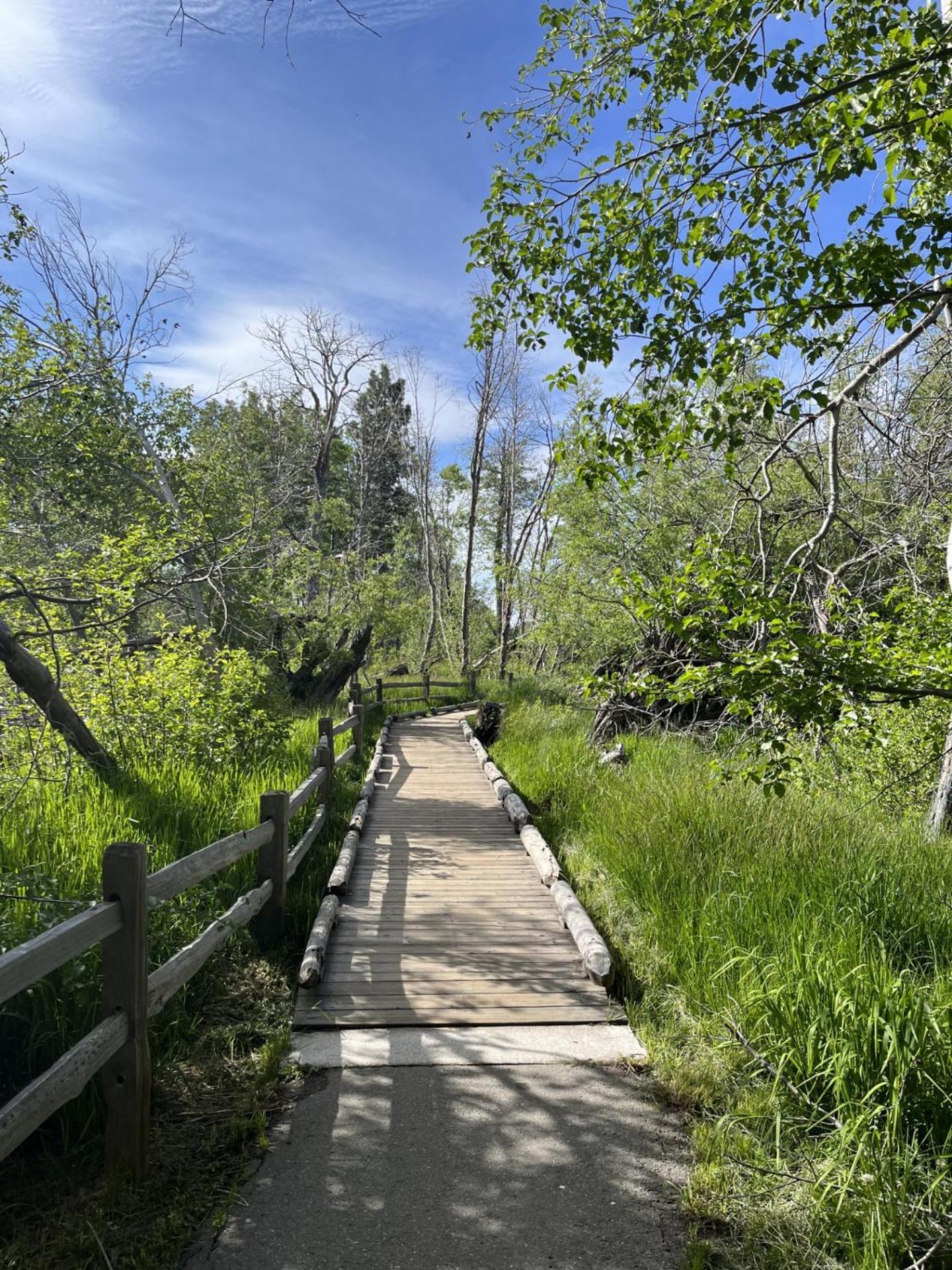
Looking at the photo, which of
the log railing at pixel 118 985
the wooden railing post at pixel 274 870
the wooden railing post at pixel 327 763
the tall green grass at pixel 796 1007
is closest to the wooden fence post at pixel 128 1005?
the log railing at pixel 118 985

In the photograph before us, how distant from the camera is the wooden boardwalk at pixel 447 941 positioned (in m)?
4.35

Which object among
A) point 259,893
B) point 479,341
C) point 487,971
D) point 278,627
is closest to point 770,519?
point 479,341

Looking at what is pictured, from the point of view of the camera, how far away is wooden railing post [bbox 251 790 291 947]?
5.14 m

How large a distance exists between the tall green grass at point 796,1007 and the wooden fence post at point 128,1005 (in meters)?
2.05

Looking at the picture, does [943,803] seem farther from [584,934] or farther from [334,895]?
[334,895]

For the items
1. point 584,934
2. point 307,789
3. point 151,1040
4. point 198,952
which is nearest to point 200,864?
point 198,952

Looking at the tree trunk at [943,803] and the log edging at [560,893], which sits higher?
the tree trunk at [943,803]

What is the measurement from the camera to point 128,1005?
295 cm

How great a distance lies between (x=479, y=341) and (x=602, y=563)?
10.7 m

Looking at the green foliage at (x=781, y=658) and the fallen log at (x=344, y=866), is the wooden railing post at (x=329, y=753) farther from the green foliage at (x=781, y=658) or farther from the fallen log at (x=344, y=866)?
the green foliage at (x=781, y=658)

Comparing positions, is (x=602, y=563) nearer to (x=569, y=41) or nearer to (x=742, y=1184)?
(x=569, y=41)

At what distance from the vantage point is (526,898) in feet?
20.7

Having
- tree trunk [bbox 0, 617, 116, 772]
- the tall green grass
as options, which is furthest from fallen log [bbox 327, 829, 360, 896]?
tree trunk [bbox 0, 617, 116, 772]

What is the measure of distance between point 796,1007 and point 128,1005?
2.76 meters
